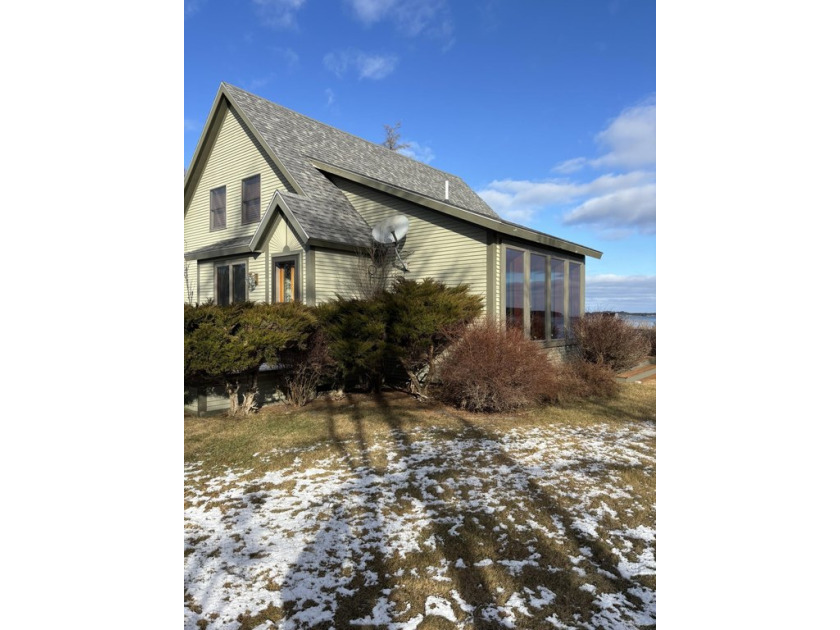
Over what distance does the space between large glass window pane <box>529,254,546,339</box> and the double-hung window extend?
25.6ft

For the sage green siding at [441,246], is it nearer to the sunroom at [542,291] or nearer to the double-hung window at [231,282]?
the sunroom at [542,291]

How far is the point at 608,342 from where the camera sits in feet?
38.7

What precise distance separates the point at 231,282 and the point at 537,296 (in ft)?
28.5

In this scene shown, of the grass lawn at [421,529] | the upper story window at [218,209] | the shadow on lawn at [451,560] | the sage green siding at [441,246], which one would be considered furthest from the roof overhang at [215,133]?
the shadow on lawn at [451,560]

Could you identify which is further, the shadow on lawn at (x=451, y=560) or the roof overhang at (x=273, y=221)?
the roof overhang at (x=273, y=221)

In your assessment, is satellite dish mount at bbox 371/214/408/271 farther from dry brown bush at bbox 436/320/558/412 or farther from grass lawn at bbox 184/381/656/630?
grass lawn at bbox 184/381/656/630

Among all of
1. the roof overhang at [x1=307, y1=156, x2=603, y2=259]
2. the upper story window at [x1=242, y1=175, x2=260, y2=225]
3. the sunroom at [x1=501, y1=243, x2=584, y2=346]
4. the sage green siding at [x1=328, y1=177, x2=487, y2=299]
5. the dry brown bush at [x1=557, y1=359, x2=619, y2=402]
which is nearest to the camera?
the dry brown bush at [x1=557, y1=359, x2=619, y2=402]

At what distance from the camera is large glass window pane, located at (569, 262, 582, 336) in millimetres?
12438

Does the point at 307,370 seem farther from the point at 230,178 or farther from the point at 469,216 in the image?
the point at 230,178

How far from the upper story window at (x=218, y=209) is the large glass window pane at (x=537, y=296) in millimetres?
9786

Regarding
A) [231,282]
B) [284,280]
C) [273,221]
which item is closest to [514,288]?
[284,280]

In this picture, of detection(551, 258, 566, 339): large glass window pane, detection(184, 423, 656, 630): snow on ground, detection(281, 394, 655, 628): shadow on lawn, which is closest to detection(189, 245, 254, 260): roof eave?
detection(551, 258, 566, 339): large glass window pane

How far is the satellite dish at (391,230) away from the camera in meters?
11.3
